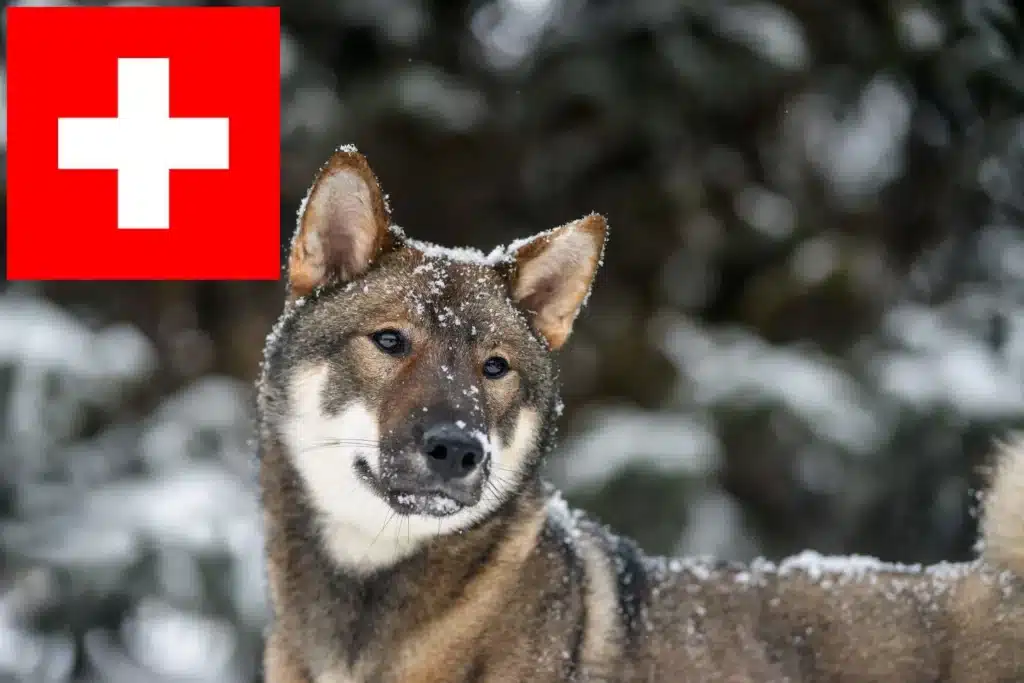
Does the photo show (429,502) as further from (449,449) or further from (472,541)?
(472,541)

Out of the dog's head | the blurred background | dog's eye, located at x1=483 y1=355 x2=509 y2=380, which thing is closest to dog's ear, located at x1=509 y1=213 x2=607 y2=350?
the dog's head

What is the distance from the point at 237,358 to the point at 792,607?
5.01m

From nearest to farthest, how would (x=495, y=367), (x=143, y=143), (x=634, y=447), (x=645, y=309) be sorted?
(x=495, y=367) < (x=143, y=143) < (x=634, y=447) < (x=645, y=309)

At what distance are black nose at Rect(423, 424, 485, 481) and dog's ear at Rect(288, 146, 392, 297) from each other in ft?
1.94

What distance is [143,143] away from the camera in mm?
5344

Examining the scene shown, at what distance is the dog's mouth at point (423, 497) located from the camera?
2.60 metres

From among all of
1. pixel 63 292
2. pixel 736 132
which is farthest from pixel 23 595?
pixel 736 132

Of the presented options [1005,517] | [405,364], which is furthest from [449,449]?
[1005,517]

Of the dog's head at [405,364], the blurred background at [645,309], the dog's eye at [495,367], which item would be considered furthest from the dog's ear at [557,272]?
the blurred background at [645,309]

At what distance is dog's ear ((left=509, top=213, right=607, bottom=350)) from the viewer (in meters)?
2.94

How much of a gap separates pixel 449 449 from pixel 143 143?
3.42m

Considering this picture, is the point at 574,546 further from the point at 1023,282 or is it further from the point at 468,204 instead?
the point at 1023,282

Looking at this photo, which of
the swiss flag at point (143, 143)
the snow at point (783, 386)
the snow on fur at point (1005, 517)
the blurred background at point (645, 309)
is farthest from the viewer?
the snow at point (783, 386)

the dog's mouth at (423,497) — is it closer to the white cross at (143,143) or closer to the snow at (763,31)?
the white cross at (143,143)
